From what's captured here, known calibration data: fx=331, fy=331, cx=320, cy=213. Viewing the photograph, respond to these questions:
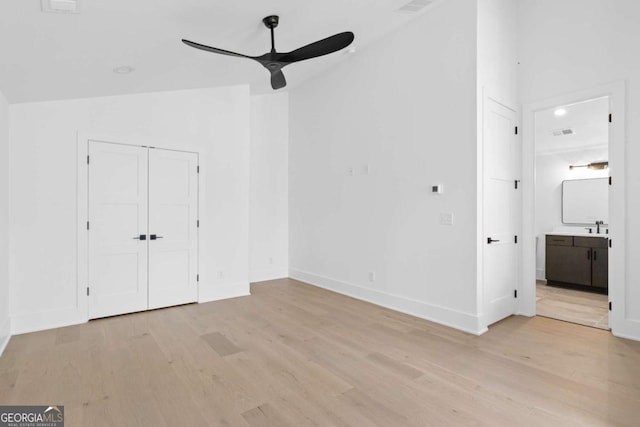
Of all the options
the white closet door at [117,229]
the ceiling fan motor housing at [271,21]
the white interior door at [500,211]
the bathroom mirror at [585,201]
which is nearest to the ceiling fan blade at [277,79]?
the ceiling fan motor housing at [271,21]

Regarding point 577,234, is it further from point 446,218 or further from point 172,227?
point 172,227

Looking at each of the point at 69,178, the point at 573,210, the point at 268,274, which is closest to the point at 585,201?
the point at 573,210

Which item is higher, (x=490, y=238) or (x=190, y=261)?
(x=490, y=238)

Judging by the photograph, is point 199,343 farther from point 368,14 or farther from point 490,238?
point 368,14

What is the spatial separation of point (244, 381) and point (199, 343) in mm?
988

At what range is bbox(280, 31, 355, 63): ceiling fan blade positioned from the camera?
276 cm

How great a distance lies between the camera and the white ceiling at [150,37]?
89.0 inches

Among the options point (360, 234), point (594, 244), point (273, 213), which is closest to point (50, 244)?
point (273, 213)

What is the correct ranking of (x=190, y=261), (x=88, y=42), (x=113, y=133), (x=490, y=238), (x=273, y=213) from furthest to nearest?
(x=273, y=213)
(x=190, y=261)
(x=113, y=133)
(x=490, y=238)
(x=88, y=42)

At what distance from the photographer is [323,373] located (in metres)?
2.71

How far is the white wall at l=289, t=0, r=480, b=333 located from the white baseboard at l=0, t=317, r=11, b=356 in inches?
157

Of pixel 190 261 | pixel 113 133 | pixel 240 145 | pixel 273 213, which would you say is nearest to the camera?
pixel 113 133

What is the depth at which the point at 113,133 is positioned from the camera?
416cm

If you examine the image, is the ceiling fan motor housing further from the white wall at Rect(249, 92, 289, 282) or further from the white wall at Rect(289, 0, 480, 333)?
the white wall at Rect(249, 92, 289, 282)
